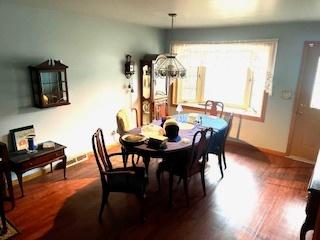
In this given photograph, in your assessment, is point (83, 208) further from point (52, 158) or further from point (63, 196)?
point (52, 158)

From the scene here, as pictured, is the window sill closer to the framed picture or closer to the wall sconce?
the wall sconce

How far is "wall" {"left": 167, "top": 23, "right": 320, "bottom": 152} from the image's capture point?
3.97 m

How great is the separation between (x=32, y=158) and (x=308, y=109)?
165 inches

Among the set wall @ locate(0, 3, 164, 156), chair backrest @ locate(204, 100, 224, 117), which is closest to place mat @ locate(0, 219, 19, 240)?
wall @ locate(0, 3, 164, 156)

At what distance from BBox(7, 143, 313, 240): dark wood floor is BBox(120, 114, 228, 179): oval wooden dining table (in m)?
0.59

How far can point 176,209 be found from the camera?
9.44 ft

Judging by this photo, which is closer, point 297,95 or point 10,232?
point 10,232

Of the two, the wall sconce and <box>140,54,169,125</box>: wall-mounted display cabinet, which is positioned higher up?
the wall sconce

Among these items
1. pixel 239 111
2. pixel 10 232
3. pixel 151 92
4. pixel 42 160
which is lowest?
pixel 10 232

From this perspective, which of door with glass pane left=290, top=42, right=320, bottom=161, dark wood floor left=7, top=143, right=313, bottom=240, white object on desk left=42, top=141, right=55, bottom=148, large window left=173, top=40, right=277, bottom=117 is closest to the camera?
dark wood floor left=7, top=143, right=313, bottom=240

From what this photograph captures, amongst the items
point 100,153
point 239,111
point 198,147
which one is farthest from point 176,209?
point 239,111

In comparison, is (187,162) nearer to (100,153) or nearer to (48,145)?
(100,153)

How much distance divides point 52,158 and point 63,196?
22.1 inches

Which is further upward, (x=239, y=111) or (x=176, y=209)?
(x=239, y=111)
